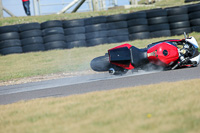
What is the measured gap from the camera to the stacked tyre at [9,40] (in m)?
13.0

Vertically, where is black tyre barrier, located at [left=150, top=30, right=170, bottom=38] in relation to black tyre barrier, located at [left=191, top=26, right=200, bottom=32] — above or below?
below

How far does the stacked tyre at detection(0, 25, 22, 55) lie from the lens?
1302cm

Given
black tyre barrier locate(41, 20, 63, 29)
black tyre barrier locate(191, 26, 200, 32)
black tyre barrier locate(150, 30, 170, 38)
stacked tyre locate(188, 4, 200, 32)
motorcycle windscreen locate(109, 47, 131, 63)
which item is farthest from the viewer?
black tyre barrier locate(150, 30, 170, 38)

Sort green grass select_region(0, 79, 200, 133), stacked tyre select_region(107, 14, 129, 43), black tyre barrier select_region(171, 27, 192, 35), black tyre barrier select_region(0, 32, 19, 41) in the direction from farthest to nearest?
stacked tyre select_region(107, 14, 129, 43) < black tyre barrier select_region(171, 27, 192, 35) < black tyre barrier select_region(0, 32, 19, 41) < green grass select_region(0, 79, 200, 133)

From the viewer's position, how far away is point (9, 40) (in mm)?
13094

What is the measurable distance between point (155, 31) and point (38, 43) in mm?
4947

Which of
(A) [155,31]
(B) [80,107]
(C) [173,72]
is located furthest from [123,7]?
(B) [80,107]

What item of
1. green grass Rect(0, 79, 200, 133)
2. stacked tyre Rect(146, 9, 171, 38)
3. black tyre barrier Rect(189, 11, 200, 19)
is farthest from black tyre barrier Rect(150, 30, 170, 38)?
green grass Rect(0, 79, 200, 133)

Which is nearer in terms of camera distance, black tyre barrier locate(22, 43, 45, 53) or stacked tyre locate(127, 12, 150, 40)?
black tyre barrier locate(22, 43, 45, 53)

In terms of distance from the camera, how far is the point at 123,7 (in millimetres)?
19750

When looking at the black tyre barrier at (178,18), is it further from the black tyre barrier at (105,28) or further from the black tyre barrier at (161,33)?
the black tyre barrier at (161,33)

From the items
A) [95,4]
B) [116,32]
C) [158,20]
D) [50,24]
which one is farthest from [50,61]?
[95,4]

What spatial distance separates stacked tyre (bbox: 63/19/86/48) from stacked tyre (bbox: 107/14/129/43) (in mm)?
1111

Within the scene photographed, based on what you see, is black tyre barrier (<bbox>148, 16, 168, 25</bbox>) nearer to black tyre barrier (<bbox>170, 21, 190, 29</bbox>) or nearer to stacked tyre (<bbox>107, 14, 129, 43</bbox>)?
black tyre barrier (<bbox>170, 21, 190, 29</bbox>)
